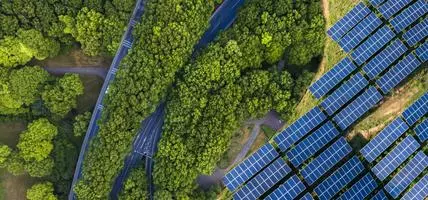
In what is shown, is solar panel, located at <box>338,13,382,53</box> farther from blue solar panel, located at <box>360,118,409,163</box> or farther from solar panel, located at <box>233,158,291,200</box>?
solar panel, located at <box>233,158,291,200</box>

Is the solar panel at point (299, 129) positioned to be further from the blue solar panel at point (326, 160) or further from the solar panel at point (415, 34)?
the solar panel at point (415, 34)

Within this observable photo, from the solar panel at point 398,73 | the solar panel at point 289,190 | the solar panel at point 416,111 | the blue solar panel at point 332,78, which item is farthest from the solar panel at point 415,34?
the solar panel at point 289,190

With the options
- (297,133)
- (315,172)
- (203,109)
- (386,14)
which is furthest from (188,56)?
(386,14)

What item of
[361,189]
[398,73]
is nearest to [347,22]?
[398,73]

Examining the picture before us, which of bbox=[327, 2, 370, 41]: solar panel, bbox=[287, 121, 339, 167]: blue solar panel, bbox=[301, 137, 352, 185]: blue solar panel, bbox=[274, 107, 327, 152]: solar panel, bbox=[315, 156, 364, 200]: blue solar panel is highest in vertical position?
bbox=[327, 2, 370, 41]: solar panel

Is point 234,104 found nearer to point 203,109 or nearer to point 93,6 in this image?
point 203,109

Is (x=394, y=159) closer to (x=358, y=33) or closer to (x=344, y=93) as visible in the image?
(x=344, y=93)

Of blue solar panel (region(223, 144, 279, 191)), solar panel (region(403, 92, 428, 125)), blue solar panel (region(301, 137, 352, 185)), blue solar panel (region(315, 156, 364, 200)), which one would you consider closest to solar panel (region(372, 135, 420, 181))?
blue solar panel (region(315, 156, 364, 200))
